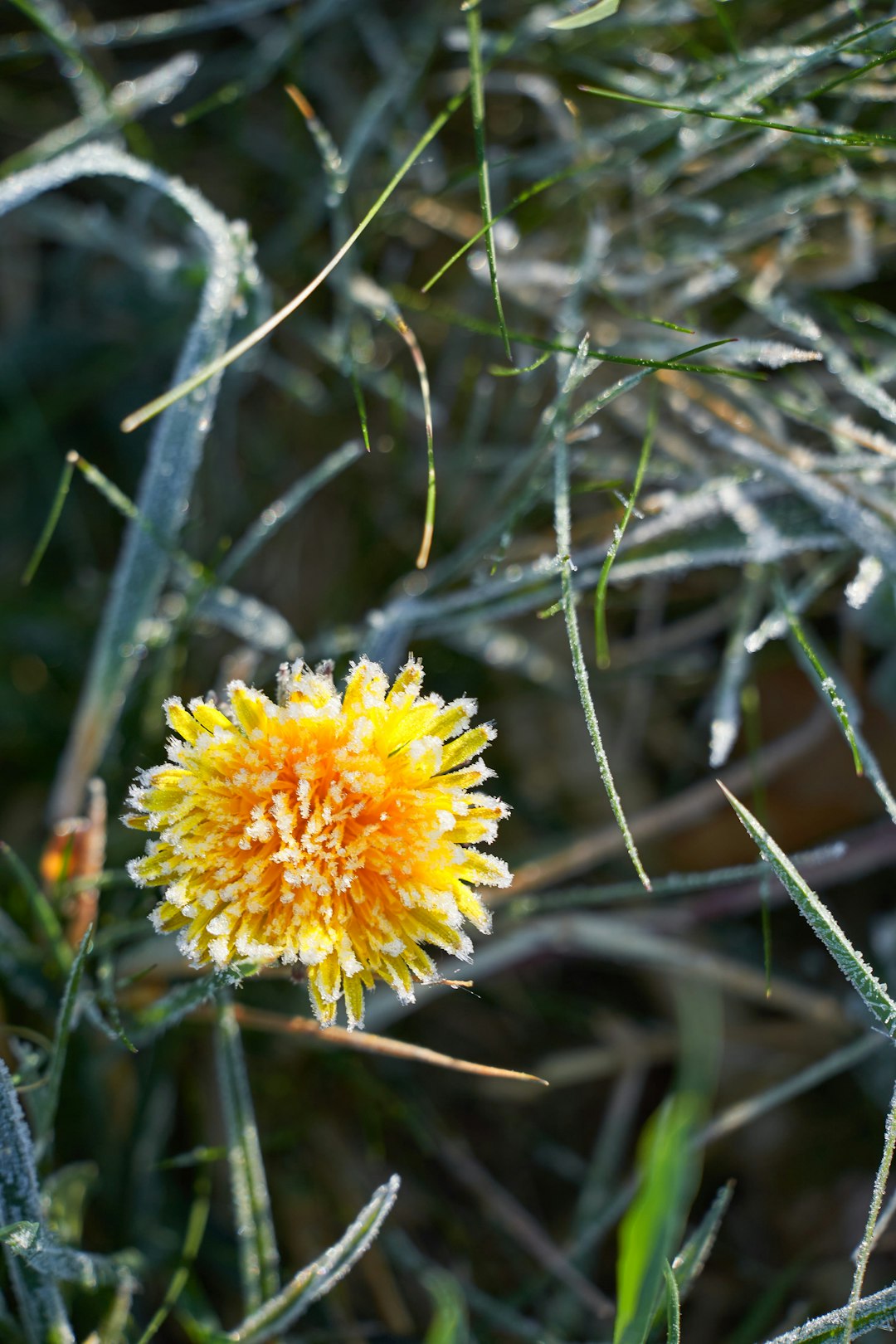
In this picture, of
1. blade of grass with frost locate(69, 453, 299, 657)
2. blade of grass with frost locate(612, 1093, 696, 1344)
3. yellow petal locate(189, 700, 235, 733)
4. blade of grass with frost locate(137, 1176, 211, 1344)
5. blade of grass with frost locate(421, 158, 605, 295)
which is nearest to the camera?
blade of grass with frost locate(612, 1093, 696, 1344)

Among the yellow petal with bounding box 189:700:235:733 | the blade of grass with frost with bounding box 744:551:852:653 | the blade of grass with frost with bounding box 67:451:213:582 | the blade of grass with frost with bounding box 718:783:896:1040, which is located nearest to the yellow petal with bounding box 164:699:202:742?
the yellow petal with bounding box 189:700:235:733

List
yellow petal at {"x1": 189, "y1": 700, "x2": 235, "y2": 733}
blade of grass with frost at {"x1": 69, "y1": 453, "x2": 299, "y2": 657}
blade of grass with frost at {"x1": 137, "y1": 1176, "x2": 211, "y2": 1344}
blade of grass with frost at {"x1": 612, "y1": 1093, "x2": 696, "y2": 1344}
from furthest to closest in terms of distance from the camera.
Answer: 1. blade of grass with frost at {"x1": 69, "y1": 453, "x2": 299, "y2": 657}
2. blade of grass with frost at {"x1": 137, "y1": 1176, "x2": 211, "y2": 1344}
3. yellow petal at {"x1": 189, "y1": 700, "x2": 235, "y2": 733}
4. blade of grass with frost at {"x1": 612, "y1": 1093, "x2": 696, "y2": 1344}

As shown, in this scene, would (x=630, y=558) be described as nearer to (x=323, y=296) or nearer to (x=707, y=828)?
(x=707, y=828)

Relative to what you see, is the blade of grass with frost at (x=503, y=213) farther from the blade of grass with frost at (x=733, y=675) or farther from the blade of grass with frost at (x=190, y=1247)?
the blade of grass with frost at (x=190, y=1247)

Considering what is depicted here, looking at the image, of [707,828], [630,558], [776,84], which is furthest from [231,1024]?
[776,84]

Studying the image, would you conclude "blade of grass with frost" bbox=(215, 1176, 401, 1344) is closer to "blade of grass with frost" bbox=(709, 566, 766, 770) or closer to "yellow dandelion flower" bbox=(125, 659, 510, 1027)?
"yellow dandelion flower" bbox=(125, 659, 510, 1027)

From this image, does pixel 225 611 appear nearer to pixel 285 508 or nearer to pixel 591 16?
pixel 285 508

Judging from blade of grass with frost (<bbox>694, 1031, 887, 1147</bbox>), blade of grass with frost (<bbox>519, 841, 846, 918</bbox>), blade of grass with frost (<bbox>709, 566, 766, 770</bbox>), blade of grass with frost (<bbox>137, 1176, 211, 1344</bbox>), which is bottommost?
blade of grass with frost (<bbox>694, 1031, 887, 1147</bbox>)

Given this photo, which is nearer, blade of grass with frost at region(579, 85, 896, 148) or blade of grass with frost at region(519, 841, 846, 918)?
blade of grass with frost at region(579, 85, 896, 148)
